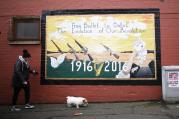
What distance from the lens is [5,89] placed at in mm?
12703

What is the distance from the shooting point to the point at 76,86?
40.7 feet

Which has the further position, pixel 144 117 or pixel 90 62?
pixel 90 62

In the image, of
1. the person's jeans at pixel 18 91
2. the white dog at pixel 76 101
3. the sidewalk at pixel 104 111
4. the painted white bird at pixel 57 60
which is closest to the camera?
the sidewalk at pixel 104 111

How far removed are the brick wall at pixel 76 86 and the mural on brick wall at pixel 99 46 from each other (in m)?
0.26

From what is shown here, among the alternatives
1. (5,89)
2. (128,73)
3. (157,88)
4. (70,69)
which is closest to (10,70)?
(5,89)

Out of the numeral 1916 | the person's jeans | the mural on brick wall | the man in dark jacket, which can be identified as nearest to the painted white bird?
the mural on brick wall

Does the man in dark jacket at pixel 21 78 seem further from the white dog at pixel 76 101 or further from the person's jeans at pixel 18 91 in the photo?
the white dog at pixel 76 101

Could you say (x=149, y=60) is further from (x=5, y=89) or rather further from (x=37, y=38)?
(x=5, y=89)

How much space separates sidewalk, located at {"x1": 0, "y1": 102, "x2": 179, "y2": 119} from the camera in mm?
10219

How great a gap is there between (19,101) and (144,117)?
4494 millimetres

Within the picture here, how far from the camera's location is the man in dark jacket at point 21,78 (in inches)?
458

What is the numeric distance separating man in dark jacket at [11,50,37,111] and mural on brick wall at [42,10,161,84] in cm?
84

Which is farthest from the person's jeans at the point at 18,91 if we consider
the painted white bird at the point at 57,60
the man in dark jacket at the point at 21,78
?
the painted white bird at the point at 57,60

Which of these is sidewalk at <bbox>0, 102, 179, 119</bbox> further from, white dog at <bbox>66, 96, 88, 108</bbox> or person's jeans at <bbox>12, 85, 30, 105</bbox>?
person's jeans at <bbox>12, 85, 30, 105</bbox>
